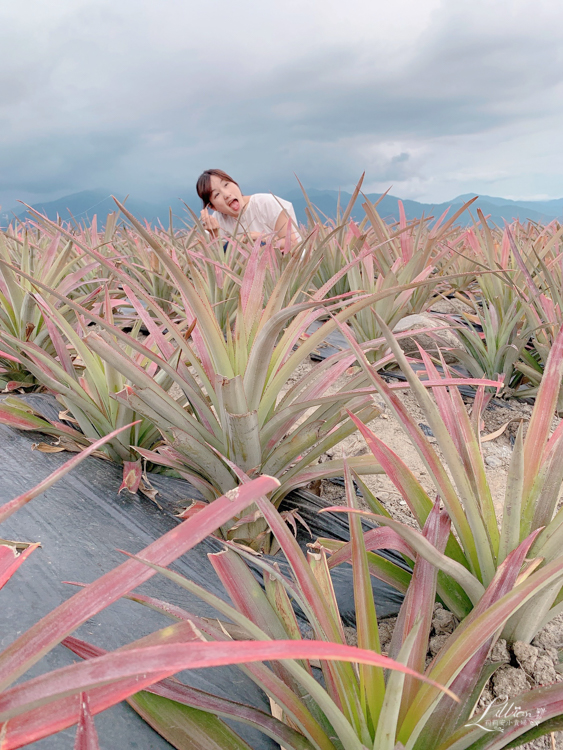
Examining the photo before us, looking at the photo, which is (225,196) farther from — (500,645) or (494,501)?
(500,645)

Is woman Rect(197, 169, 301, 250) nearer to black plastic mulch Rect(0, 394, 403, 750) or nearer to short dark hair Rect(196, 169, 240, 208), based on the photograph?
short dark hair Rect(196, 169, 240, 208)

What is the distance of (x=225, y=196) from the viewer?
2891 millimetres

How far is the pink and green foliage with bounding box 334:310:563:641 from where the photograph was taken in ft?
1.61

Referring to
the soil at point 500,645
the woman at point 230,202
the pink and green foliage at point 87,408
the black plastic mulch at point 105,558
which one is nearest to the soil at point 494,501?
the soil at point 500,645

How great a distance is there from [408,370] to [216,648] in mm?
288

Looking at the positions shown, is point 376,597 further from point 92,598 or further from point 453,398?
point 92,598

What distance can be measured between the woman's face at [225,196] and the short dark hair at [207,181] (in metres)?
0.03

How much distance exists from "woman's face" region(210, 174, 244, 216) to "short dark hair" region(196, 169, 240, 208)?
0.03 m

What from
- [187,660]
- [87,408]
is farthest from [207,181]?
[187,660]

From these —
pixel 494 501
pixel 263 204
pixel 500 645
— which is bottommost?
pixel 494 501

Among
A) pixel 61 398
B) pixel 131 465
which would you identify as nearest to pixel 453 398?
pixel 131 465

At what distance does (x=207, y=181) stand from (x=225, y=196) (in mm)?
145

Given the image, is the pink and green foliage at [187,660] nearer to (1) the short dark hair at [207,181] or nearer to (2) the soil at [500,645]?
(2) the soil at [500,645]

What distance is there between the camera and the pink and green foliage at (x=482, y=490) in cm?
49
